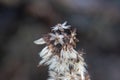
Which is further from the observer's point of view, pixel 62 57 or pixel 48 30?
pixel 48 30

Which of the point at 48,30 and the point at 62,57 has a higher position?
the point at 48,30

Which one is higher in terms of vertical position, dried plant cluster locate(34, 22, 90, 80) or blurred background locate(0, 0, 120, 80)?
blurred background locate(0, 0, 120, 80)

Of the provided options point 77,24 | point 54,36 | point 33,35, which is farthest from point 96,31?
point 54,36

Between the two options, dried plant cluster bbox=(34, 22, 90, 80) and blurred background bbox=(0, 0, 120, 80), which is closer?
dried plant cluster bbox=(34, 22, 90, 80)

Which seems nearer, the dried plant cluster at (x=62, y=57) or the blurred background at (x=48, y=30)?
the dried plant cluster at (x=62, y=57)
